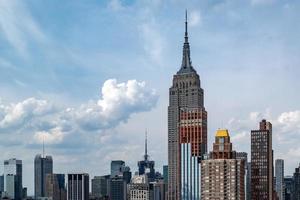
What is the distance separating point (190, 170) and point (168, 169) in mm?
19947

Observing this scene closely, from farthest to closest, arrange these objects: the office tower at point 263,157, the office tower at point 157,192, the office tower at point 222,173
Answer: the office tower at point 157,192 < the office tower at point 263,157 < the office tower at point 222,173

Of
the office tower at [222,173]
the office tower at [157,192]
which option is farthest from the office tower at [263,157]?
the office tower at [222,173]

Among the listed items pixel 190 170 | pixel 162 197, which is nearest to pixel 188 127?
pixel 190 170

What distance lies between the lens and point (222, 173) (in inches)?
3939

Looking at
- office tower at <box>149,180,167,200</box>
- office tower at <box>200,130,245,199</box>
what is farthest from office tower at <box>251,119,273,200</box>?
office tower at <box>200,130,245,199</box>

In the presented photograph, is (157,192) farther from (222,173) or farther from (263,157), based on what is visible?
(222,173)

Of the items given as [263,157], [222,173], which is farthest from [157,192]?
[222,173]

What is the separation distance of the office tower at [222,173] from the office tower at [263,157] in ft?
165

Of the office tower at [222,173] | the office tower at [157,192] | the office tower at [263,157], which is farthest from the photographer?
the office tower at [157,192]

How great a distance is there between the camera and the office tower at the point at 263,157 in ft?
498

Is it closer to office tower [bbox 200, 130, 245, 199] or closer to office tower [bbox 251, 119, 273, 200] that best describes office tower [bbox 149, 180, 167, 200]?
office tower [bbox 251, 119, 273, 200]

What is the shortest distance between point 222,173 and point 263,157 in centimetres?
5811

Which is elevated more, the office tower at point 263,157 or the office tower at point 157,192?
the office tower at point 263,157

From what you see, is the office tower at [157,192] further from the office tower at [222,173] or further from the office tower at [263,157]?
the office tower at [222,173]
